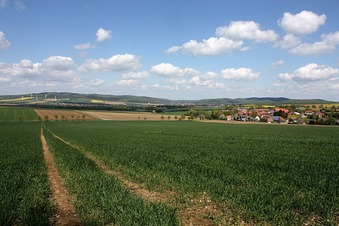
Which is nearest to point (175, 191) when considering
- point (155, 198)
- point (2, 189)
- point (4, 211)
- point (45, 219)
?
point (155, 198)

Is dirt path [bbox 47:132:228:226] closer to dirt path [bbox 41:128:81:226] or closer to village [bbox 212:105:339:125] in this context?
dirt path [bbox 41:128:81:226]

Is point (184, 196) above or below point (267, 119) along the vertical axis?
above

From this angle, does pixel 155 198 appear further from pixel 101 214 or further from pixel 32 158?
pixel 32 158

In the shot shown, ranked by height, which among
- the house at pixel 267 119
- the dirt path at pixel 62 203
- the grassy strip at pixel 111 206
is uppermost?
the grassy strip at pixel 111 206

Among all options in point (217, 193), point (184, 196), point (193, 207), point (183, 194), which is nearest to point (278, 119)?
point (217, 193)

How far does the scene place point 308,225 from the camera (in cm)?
765

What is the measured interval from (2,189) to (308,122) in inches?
4662

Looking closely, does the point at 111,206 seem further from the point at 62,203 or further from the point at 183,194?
the point at 183,194

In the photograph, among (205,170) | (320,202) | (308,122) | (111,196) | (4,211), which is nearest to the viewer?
(4,211)

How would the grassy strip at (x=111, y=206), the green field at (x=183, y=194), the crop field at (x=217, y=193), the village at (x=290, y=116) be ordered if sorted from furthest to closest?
the village at (x=290, y=116) < the crop field at (x=217, y=193) < the green field at (x=183, y=194) < the grassy strip at (x=111, y=206)

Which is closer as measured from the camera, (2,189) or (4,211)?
(4,211)

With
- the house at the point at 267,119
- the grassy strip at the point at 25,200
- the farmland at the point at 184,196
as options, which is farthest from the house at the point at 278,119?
the grassy strip at the point at 25,200

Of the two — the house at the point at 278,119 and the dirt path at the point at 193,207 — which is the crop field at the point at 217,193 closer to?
the dirt path at the point at 193,207

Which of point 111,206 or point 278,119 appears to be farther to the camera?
point 278,119
